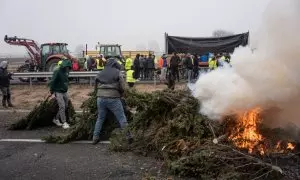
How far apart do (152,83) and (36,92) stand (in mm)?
6536

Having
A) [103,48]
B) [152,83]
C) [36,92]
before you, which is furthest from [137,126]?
[103,48]

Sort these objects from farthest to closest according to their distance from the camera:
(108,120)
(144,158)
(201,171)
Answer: (108,120) < (144,158) < (201,171)

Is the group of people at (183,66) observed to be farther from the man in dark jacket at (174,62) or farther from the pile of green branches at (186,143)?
the pile of green branches at (186,143)

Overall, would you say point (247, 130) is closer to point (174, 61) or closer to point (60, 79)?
point (60, 79)

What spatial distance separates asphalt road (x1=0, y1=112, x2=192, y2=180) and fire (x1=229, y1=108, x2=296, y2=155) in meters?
1.45

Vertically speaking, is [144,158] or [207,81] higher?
[207,81]

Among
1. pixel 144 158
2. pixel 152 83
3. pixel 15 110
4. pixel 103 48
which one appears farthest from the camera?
pixel 103 48

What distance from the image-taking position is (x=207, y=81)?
727cm

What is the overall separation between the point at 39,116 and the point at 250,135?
5.75 metres

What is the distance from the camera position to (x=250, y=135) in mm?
7082

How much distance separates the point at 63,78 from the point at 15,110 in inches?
177

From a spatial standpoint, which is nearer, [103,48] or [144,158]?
Result: [144,158]

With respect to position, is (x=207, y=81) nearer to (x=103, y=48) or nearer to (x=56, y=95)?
(x=56, y=95)

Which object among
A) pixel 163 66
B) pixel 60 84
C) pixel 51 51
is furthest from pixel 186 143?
pixel 51 51
